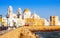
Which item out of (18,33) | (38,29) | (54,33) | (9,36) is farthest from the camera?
(54,33)

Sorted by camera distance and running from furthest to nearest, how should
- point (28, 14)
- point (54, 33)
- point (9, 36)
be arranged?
1. point (28, 14)
2. point (54, 33)
3. point (9, 36)

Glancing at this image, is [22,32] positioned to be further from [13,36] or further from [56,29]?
[56,29]

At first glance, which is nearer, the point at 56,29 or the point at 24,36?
the point at 24,36

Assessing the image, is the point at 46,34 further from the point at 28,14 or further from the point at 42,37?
the point at 28,14

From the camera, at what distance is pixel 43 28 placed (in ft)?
5.69

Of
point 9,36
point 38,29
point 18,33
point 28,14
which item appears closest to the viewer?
point 9,36

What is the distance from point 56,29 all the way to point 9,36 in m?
0.69

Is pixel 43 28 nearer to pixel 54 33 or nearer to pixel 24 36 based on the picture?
pixel 54 33

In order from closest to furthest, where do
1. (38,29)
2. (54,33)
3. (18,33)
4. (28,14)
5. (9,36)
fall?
(9,36) → (18,33) → (38,29) → (54,33) → (28,14)

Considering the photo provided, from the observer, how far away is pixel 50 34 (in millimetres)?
1928

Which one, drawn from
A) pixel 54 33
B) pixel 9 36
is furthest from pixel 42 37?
pixel 9 36

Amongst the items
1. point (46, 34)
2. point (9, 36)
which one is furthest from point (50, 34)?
point (9, 36)

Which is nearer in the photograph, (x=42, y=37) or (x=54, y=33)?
(x=42, y=37)

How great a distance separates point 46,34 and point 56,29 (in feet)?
0.68
